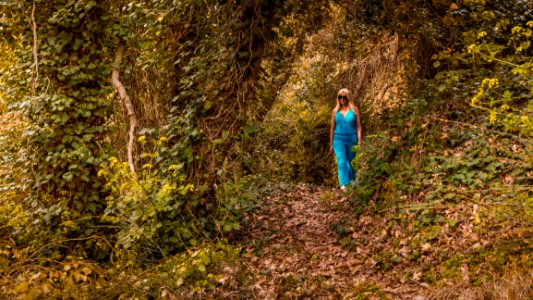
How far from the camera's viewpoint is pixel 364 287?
4.71m

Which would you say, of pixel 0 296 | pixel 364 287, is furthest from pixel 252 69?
pixel 0 296

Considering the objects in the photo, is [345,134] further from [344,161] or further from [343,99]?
[343,99]

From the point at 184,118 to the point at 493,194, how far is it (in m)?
3.65

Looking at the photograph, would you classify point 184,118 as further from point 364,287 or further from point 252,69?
point 364,287

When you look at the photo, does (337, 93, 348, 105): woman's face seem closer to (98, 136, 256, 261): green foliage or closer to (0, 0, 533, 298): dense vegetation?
(0, 0, 533, 298): dense vegetation

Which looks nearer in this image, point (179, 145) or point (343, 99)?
point (179, 145)

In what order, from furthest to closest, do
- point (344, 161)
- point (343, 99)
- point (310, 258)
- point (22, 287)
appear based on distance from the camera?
point (343, 99) → point (344, 161) → point (310, 258) → point (22, 287)

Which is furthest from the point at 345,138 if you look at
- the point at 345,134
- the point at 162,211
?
the point at 162,211

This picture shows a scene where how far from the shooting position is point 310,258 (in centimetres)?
584

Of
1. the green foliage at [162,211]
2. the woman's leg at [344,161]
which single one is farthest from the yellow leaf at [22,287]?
the woman's leg at [344,161]

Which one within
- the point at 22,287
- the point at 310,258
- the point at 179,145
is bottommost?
the point at 310,258

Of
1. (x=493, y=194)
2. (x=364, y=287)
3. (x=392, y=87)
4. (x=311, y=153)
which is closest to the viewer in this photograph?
(x=364, y=287)

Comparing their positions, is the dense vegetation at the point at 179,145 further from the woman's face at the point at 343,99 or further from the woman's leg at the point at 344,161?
the woman's face at the point at 343,99

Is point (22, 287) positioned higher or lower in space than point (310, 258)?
higher
